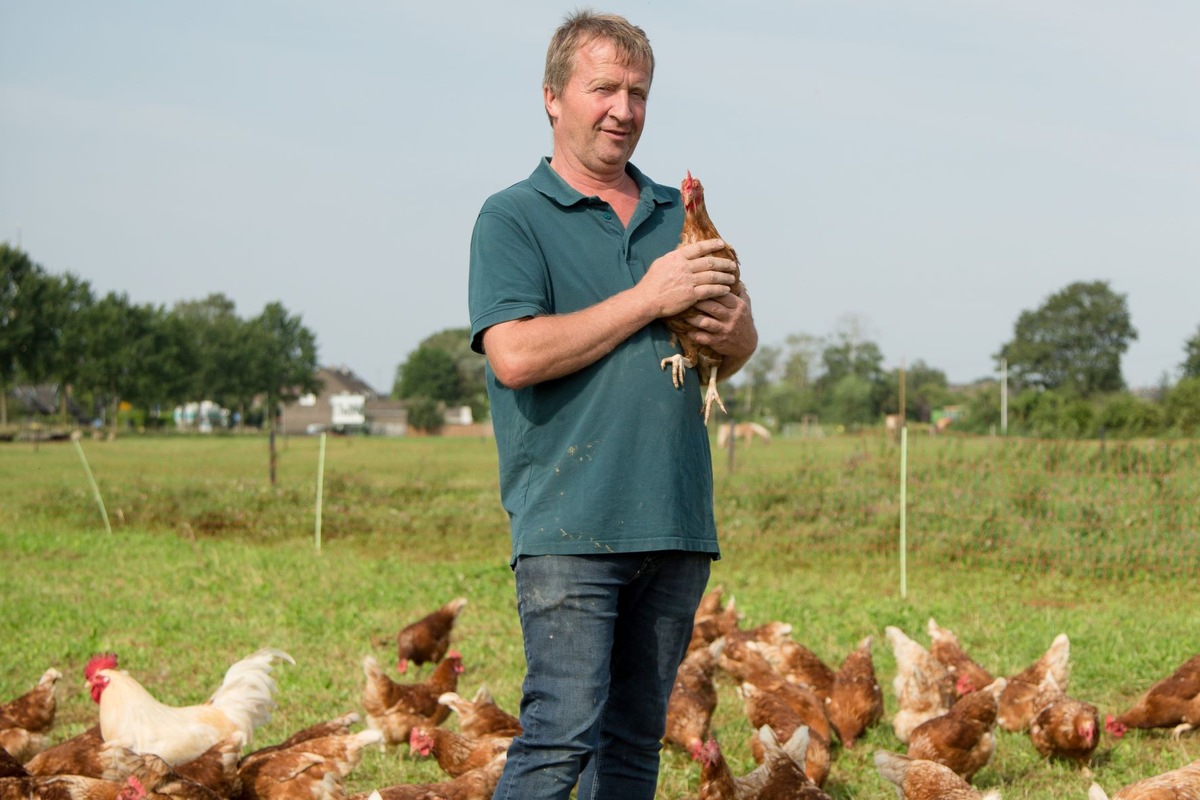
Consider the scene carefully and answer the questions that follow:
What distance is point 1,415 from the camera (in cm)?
5841

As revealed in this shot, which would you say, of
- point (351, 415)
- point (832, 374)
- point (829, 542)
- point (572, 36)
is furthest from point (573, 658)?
point (351, 415)

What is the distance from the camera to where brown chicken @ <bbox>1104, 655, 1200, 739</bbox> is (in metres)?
4.85

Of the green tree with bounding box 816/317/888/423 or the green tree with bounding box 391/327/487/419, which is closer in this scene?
the green tree with bounding box 816/317/888/423

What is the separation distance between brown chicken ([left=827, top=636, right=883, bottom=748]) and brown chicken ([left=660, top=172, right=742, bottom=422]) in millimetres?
2748

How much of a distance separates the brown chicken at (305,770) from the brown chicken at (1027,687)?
2815 millimetres

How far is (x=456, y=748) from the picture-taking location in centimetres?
444

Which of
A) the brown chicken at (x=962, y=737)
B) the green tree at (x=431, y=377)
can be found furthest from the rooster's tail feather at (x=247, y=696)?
the green tree at (x=431, y=377)

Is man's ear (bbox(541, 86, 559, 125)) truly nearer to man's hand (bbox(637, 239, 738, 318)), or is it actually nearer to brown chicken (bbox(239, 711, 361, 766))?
man's hand (bbox(637, 239, 738, 318))

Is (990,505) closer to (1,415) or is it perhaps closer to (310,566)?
(310,566)

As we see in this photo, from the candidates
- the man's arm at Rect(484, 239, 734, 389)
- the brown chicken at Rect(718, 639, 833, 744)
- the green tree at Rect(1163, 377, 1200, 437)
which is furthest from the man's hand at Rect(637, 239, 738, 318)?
the green tree at Rect(1163, 377, 1200, 437)

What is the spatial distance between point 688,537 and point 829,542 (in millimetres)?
8645

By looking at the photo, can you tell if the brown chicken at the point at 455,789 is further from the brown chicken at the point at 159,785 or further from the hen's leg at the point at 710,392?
the hen's leg at the point at 710,392

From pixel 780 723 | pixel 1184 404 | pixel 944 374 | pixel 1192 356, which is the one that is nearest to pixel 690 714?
pixel 780 723

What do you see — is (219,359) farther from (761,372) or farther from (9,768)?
(9,768)
